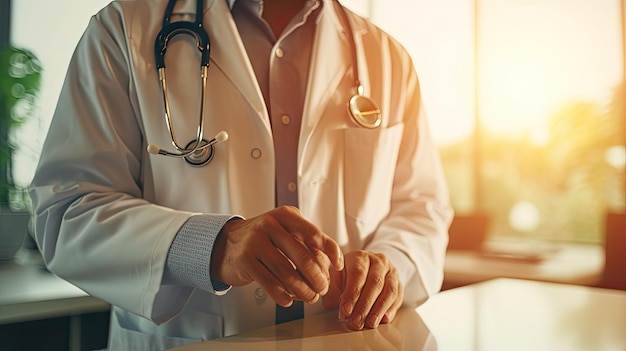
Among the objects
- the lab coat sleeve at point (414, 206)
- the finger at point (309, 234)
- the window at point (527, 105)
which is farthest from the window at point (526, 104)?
the finger at point (309, 234)

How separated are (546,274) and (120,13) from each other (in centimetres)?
157

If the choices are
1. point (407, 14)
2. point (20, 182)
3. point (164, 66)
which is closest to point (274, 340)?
point (164, 66)

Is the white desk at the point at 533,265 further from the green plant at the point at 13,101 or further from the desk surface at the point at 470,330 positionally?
the green plant at the point at 13,101

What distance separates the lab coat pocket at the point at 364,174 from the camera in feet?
2.69

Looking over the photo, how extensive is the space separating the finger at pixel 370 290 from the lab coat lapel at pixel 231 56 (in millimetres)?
232

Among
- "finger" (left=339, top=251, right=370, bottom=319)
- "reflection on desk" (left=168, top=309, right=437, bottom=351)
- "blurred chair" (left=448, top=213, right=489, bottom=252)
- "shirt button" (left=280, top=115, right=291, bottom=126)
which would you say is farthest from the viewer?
"blurred chair" (left=448, top=213, right=489, bottom=252)

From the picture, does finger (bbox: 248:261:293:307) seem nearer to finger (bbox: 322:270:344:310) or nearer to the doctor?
the doctor

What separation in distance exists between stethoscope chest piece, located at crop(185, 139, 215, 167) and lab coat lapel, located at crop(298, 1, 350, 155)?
0.42ft

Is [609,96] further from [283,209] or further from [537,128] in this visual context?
[283,209]

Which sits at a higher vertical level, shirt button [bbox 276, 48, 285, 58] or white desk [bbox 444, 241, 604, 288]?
shirt button [bbox 276, 48, 285, 58]

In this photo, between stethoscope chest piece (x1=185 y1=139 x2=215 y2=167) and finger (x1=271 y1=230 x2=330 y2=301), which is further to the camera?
stethoscope chest piece (x1=185 y1=139 x2=215 y2=167)

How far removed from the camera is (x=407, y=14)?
1.78 meters

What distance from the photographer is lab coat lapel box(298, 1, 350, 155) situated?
81cm

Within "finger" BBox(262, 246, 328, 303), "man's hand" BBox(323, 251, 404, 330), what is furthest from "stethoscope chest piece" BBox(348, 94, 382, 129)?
"finger" BBox(262, 246, 328, 303)
